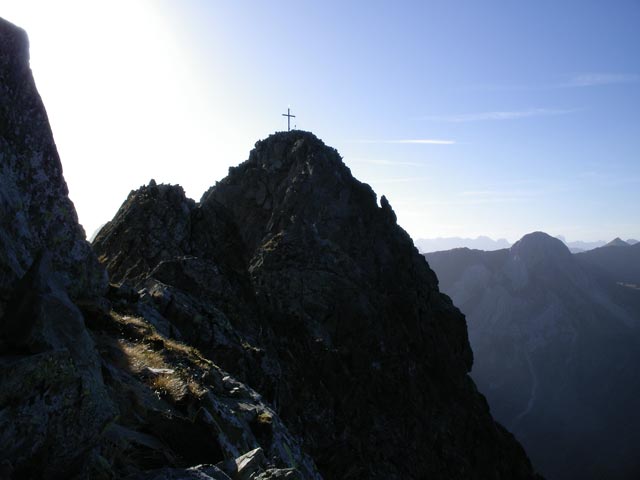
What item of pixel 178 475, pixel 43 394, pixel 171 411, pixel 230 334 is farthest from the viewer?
pixel 230 334

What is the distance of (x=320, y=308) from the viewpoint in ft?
149

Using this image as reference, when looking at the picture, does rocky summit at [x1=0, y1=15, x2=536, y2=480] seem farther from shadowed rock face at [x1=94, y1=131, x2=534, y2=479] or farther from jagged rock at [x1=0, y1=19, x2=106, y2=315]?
shadowed rock face at [x1=94, y1=131, x2=534, y2=479]

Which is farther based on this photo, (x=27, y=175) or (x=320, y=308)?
(x=320, y=308)

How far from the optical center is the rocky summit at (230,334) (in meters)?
7.42

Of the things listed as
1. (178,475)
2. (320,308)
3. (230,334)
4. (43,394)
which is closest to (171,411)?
(178,475)

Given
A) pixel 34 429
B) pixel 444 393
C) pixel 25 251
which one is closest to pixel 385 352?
pixel 444 393

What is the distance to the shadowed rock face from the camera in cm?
3188

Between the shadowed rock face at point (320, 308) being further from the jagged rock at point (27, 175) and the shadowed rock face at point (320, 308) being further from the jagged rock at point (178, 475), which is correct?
the jagged rock at point (178, 475)

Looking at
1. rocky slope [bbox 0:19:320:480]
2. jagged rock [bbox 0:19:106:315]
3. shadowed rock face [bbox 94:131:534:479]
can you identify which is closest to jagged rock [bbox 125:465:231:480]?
rocky slope [bbox 0:19:320:480]

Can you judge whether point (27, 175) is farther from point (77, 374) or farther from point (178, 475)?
point (178, 475)

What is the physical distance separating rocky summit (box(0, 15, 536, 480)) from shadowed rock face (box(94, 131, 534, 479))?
0.18 meters

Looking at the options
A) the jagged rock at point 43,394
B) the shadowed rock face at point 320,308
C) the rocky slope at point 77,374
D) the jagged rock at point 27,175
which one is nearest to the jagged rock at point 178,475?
the rocky slope at point 77,374

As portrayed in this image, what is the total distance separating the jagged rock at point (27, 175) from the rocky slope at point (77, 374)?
3 centimetres

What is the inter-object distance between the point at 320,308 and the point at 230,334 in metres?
21.9
